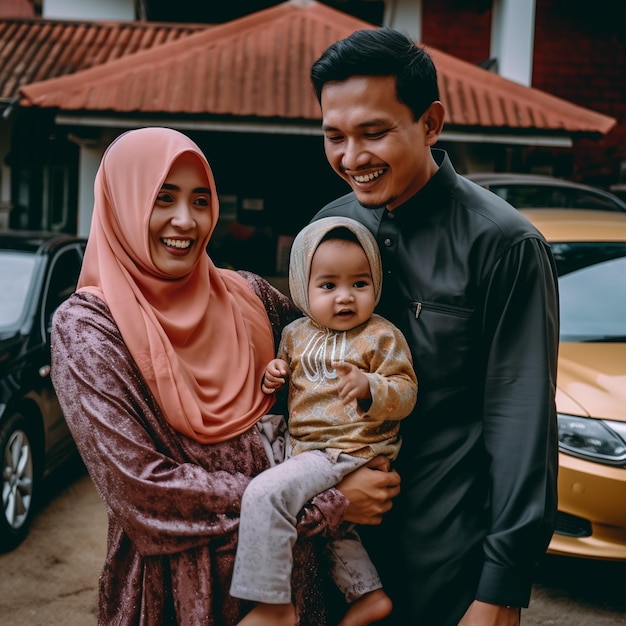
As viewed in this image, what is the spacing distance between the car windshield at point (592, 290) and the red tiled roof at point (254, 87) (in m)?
2.70

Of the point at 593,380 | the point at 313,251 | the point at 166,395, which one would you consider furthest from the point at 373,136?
the point at 593,380

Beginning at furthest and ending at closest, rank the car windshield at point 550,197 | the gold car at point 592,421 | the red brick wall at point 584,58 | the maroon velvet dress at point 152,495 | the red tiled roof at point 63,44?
the red brick wall at point 584,58 → the red tiled roof at point 63,44 → the car windshield at point 550,197 → the gold car at point 592,421 → the maroon velvet dress at point 152,495

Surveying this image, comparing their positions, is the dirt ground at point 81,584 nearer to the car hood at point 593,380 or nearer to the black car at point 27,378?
the black car at point 27,378

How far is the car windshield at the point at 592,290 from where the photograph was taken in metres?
4.15

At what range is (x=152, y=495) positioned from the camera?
5.27 ft

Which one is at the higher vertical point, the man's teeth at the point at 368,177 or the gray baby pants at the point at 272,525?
the man's teeth at the point at 368,177

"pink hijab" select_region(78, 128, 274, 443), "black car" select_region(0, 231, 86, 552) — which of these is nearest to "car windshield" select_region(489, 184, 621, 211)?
"black car" select_region(0, 231, 86, 552)

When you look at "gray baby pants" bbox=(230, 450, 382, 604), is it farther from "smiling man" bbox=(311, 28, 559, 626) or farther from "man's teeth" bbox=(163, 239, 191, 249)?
"man's teeth" bbox=(163, 239, 191, 249)

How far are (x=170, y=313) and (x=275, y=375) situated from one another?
0.31 metres

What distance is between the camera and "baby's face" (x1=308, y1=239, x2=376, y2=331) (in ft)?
6.14

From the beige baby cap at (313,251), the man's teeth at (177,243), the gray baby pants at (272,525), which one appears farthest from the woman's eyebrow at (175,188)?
the gray baby pants at (272,525)

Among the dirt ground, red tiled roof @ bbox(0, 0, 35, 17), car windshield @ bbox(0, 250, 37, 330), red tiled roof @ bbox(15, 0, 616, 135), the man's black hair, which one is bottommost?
the dirt ground

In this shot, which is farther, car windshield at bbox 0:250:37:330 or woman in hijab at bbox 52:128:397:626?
car windshield at bbox 0:250:37:330

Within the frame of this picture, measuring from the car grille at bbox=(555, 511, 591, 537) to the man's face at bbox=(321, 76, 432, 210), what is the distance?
2.34 meters
